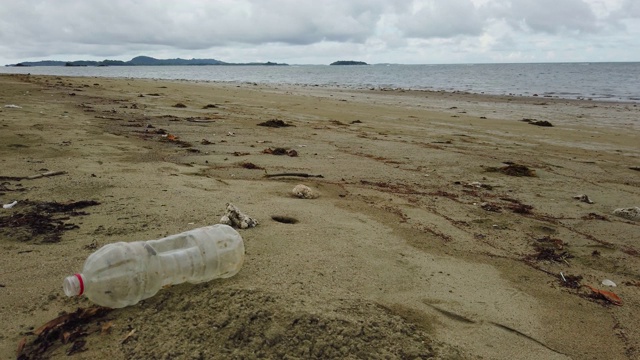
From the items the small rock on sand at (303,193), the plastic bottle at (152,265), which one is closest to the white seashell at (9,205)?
the plastic bottle at (152,265)

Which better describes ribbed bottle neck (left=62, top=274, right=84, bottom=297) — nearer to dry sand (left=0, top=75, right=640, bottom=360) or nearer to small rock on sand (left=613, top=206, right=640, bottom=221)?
dry sand (left=0, top=75, right=640, bottom=360)

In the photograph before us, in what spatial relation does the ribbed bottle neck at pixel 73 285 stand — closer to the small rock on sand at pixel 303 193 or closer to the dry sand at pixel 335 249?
the dry sand at pixel 335 249

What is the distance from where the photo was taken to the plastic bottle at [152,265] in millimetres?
1779

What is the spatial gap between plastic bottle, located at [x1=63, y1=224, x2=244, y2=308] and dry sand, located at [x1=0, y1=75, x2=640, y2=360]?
84 mm

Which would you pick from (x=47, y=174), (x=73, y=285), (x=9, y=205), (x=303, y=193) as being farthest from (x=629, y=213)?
(x=47, y=174)

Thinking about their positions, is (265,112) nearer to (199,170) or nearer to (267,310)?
(199,170)

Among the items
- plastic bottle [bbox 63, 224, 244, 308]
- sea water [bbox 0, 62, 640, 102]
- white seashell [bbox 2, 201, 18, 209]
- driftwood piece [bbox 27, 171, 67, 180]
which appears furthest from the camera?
sea water [bbox 0, 62, 640, 102]

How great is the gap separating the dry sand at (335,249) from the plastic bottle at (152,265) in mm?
84

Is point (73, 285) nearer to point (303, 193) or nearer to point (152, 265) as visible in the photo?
point (152, 265)

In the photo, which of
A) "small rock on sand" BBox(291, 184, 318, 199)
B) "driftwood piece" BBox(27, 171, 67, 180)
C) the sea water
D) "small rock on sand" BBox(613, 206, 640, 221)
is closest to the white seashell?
"driftwood piece" BBox(27, 171, 67, 180)

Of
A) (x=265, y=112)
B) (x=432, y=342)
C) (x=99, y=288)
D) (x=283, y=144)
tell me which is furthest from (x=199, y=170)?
(x=265, y=112)

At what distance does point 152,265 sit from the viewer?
204 centimetres

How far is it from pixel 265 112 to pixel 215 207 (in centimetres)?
831

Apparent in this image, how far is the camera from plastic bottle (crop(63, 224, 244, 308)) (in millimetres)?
1779
